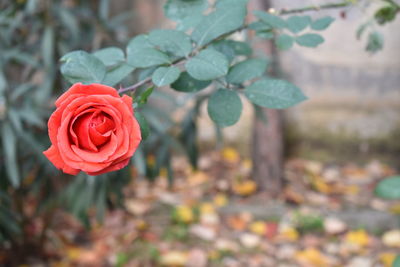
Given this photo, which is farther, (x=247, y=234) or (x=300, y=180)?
(x=300, y=180)

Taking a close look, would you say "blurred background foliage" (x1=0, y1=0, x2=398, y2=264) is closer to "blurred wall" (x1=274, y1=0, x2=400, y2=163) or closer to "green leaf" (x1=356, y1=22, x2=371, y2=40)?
"blurred wall" (x1=274, y1=0, x2=400, y2=163)

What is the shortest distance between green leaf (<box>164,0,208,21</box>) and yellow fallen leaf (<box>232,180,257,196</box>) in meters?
2.21

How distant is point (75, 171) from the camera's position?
625 mm

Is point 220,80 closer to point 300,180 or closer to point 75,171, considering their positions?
point 75,171

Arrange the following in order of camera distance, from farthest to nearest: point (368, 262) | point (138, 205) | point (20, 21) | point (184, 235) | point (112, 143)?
point (138, 205) → point (184, 235) → point (368, 262) → point (20, 21) → point (112, 143)

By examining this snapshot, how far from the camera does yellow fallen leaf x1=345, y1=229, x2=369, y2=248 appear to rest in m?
2.53

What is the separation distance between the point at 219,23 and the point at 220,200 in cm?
221

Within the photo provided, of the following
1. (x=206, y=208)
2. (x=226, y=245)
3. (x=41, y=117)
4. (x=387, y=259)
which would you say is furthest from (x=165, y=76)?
(x=206, y=208)

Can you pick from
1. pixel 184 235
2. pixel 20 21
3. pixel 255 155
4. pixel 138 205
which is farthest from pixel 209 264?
pixel 20 21

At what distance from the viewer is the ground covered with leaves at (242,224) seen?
2447mm

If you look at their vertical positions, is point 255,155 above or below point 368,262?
above

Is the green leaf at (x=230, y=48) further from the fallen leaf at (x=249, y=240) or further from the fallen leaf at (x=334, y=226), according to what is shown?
the fallen leaf at (x=334, y=226)

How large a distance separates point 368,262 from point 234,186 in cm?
104

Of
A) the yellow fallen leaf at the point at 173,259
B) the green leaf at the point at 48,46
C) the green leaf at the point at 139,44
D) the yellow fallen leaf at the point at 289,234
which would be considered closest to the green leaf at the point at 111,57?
the green leaf at the point at 139,44
